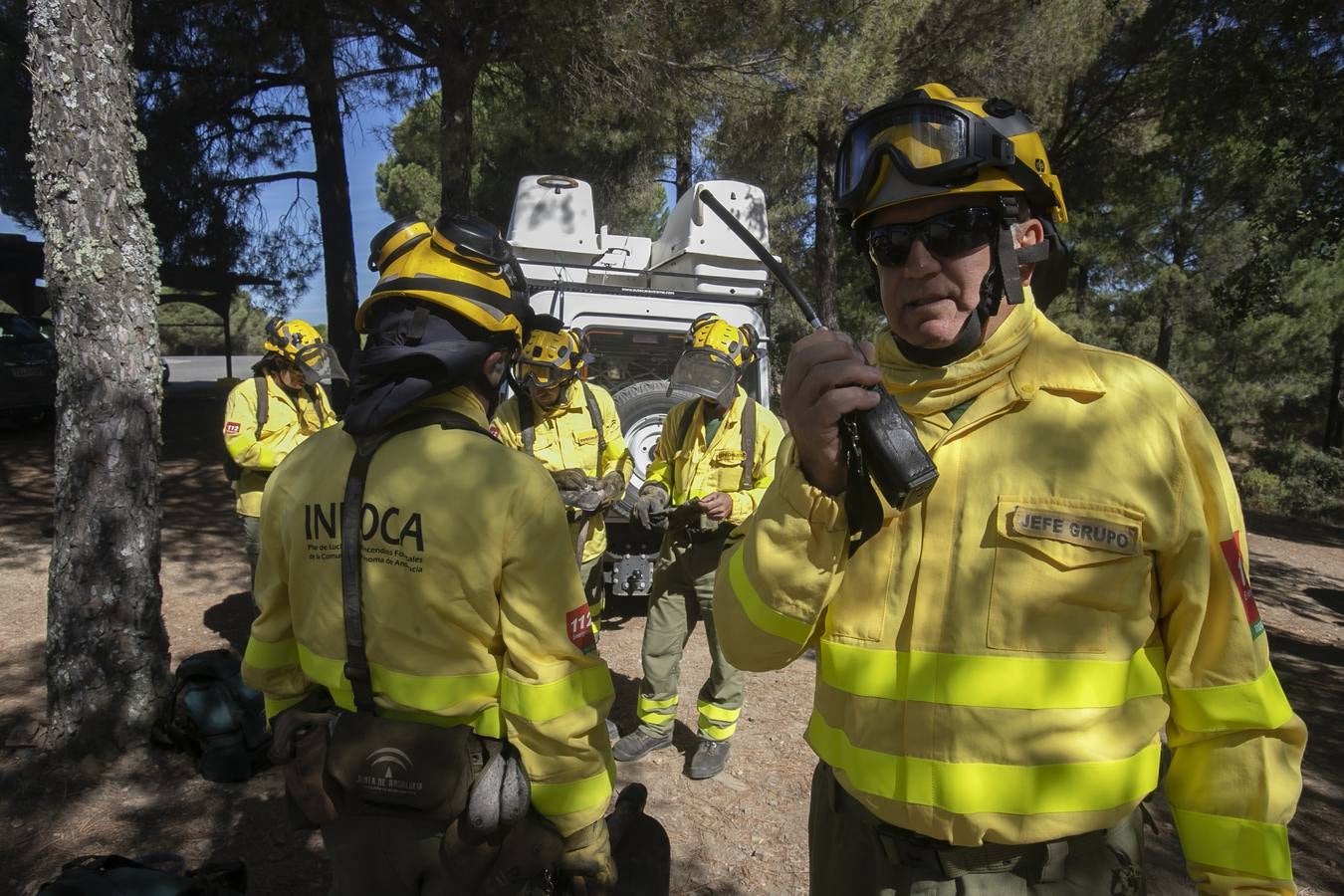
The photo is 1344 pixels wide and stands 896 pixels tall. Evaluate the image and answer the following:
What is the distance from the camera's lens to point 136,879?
231 cm

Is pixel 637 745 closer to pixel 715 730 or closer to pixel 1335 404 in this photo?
pixel 715 730

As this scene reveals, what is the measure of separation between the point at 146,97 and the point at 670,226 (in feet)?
23.9

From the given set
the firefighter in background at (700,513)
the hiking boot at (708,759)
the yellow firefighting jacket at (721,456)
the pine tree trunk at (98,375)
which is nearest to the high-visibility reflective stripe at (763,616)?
the firefighter in background at (700,513)

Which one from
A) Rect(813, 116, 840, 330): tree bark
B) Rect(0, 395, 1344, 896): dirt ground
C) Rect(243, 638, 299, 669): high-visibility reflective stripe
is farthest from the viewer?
Rect(813, 116, 840, 330): tree bark

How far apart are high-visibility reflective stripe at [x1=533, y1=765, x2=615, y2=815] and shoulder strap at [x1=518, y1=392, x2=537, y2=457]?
327 centimetres

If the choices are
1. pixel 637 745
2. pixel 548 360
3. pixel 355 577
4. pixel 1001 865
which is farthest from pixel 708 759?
pixel 1001 865

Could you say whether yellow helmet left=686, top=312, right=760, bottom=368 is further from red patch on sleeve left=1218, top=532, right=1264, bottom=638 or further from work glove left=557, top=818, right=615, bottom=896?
red patch on sleeve left=1218, top=532, right=1264, bottom=638

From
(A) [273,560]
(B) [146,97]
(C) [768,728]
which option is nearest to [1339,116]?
(C) [768,728]

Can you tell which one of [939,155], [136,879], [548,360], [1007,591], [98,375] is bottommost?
[136,879]

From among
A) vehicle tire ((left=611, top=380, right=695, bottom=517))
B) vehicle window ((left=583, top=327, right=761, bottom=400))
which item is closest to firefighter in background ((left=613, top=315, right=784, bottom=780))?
vehicle tire ((left=611, top=380, right=695, bottom=517))

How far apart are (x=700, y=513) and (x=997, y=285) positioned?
2872 millimetres

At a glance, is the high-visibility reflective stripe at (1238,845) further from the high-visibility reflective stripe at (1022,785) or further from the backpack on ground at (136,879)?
the backpack on ground at (136,879)

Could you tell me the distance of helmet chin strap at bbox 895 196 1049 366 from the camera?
148 centimetres

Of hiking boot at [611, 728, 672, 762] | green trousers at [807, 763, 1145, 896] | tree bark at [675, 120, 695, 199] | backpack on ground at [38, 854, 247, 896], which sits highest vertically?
tree bark at [675, 120, 695, 199]
